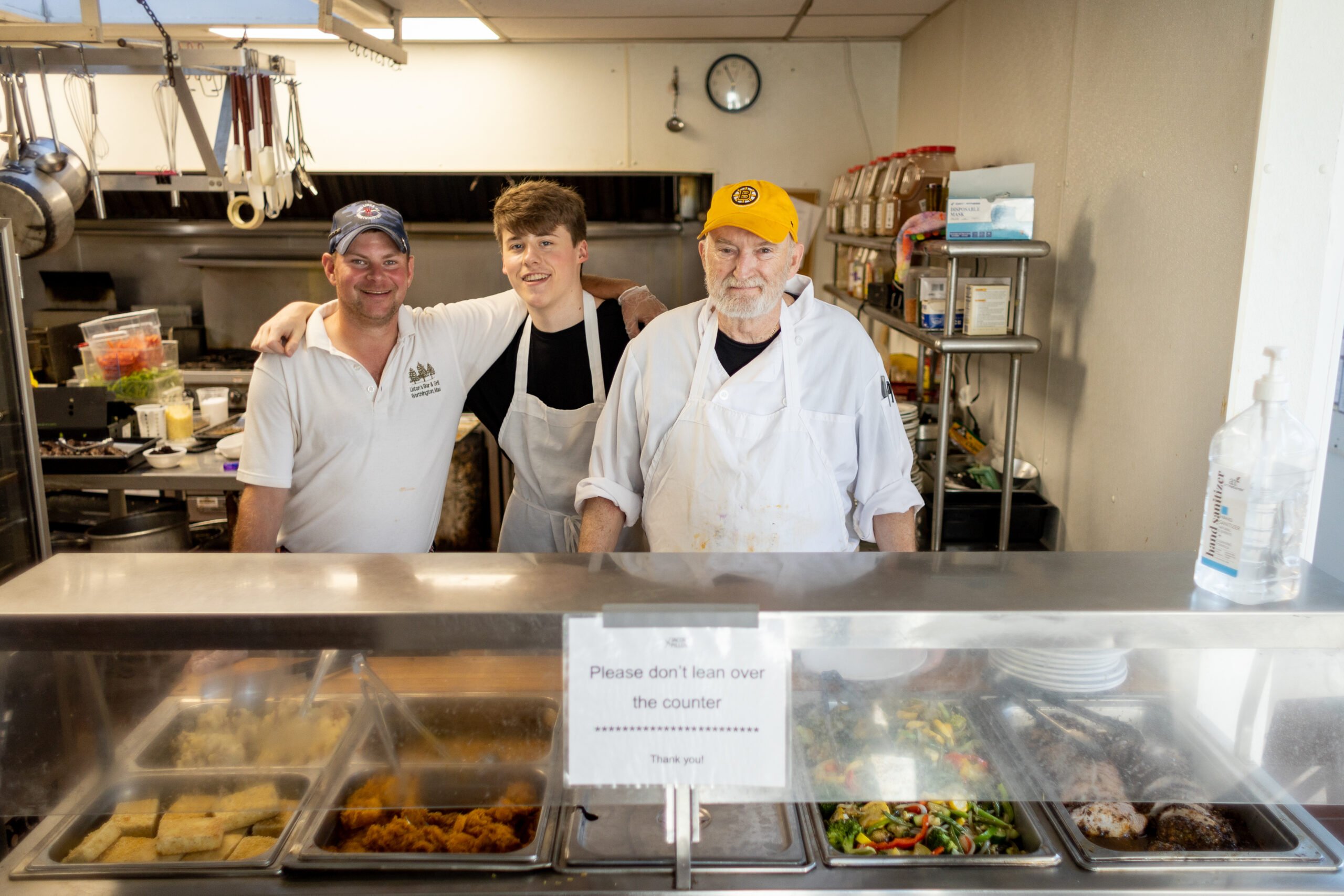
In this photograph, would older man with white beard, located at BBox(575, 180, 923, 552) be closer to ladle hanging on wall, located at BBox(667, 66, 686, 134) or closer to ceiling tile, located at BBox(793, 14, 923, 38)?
ceiling tile, located at BBox(793, 14, 923, 38)

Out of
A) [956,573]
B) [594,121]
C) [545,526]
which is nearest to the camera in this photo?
[956,573]

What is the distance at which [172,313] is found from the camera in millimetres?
5988

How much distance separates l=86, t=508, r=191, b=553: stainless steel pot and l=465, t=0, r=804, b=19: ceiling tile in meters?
2.41

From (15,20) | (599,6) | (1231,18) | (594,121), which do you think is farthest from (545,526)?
(594,121)

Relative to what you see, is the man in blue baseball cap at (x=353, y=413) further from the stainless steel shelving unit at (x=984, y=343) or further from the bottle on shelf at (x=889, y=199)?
the bottle on shelf at (x=889, y=199)

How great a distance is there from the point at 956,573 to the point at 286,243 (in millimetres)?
5517

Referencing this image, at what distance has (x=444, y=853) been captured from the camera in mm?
1252

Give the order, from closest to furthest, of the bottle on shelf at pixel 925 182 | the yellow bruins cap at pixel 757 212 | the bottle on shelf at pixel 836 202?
1. the yellow bruins cap at pixel 757 212
2. the bottle on shelf at pixel 925 182
3. the bottle on shelf at pixel 836 202

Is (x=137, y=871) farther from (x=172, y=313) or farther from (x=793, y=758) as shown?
(x=172, y=313)

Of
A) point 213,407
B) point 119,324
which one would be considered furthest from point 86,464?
point 119,324

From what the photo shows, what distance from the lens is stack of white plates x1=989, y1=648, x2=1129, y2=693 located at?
114cm

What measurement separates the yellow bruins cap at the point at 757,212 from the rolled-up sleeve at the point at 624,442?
369 millimetres

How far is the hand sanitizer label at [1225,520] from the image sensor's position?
3.70ft

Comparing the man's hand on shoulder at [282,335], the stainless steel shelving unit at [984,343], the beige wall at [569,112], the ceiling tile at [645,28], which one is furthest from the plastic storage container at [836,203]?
the man's hand on shoulder at [282,335]
